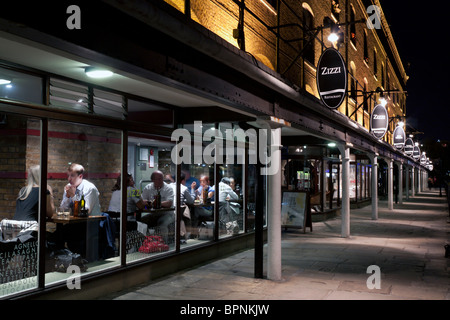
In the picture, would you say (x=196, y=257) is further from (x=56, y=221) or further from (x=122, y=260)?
(x=56, y=221)

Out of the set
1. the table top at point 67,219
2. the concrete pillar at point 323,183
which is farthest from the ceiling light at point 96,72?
the concrete pillar at point 323,183

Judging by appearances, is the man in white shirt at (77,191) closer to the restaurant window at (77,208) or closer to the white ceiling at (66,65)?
the restaurant window at (77,208)

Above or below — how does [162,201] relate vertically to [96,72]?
below

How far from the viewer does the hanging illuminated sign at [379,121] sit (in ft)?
57.9

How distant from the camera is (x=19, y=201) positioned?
6.55 metres

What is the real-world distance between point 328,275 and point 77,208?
4537 mm

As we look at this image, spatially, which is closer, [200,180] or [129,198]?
[129,198]

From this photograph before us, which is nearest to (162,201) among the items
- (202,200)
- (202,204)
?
(202,204)

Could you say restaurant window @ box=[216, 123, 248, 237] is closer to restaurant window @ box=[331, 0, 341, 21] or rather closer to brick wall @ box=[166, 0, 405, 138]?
brick wall @ box=[166, 0, 405, 138]

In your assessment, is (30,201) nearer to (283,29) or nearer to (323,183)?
(283,29)

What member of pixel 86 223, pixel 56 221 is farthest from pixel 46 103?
pixel 86 223

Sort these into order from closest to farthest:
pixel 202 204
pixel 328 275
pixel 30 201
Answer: pixel 30 201
pixel 328 275
pixel 202 204

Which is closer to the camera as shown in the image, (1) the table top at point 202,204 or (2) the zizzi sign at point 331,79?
(2) the zizzi sign at point 331,79

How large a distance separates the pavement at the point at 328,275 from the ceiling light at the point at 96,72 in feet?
10.4
